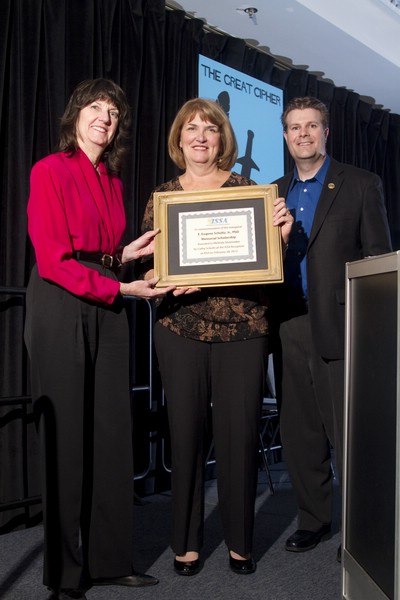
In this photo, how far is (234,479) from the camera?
2.69 meters

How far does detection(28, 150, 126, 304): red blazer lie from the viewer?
2.29 m

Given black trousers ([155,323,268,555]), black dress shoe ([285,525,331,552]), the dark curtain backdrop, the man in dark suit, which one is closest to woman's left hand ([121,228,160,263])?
black trousers ([155,323,268,555])

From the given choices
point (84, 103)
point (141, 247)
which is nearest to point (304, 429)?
point (141, 247)

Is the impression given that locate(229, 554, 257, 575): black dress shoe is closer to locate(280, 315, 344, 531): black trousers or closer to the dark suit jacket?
locate(280, 315, 344, 531): black trousers

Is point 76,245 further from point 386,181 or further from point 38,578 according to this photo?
point 386,181

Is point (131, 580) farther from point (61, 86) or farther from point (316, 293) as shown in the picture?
point (61, 86)

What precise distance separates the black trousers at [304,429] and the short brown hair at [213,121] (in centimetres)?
75

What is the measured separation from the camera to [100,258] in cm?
245

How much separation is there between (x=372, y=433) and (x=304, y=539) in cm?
131

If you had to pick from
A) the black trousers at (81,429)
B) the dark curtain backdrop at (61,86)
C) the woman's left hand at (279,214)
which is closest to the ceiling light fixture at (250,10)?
the dark curtain backdrop at (61,86)

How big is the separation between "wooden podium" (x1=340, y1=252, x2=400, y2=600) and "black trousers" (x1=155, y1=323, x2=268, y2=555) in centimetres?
56

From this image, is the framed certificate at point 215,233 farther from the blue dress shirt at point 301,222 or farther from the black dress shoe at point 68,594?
the black dress shoe at point 68,594

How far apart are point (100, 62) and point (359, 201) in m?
2.18

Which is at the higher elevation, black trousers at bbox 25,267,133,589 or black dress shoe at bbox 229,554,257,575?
black trousers at bbox 25,267,133,589
